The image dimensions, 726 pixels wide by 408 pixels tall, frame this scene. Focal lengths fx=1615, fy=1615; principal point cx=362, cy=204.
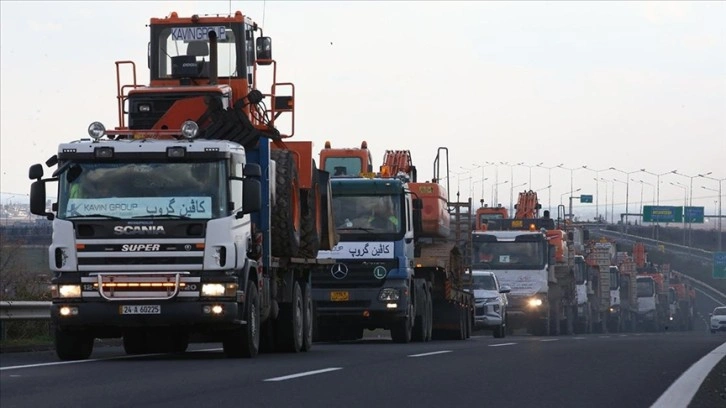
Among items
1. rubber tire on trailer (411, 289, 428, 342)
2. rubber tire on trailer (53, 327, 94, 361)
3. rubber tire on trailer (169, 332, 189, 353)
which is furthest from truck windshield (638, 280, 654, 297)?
rubber tire on trailer (53, 327, 94, 361)

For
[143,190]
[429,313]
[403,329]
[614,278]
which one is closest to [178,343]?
[143,190]

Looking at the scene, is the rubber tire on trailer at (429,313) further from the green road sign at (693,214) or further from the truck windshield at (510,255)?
the green road sign at (693,214)

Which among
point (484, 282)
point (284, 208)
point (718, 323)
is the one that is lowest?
point (718, 323)

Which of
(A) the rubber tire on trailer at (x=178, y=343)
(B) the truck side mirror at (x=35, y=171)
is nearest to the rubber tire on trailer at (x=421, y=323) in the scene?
(A) the rubber tire on trailer at (x=178, y=343)

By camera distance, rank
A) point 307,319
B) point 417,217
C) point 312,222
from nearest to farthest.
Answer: point 312,222
point 307,319
point 417,217

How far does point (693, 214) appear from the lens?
439 feet

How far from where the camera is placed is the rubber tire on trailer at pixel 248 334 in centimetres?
2028

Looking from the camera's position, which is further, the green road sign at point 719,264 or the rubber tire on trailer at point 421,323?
the green road sign at point 719,264

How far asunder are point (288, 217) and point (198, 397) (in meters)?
9.21

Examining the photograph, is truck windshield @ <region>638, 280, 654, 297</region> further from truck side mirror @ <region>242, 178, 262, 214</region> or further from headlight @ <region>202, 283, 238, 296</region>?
headlight @ <region>202, 283, 238, 296</region>

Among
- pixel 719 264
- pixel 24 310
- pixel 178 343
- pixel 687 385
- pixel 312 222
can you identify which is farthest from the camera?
pixel 719 264

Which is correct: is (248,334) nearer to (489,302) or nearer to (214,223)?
(214,223)

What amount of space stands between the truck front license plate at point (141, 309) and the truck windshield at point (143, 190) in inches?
42.7

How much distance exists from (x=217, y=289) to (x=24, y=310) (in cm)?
612
